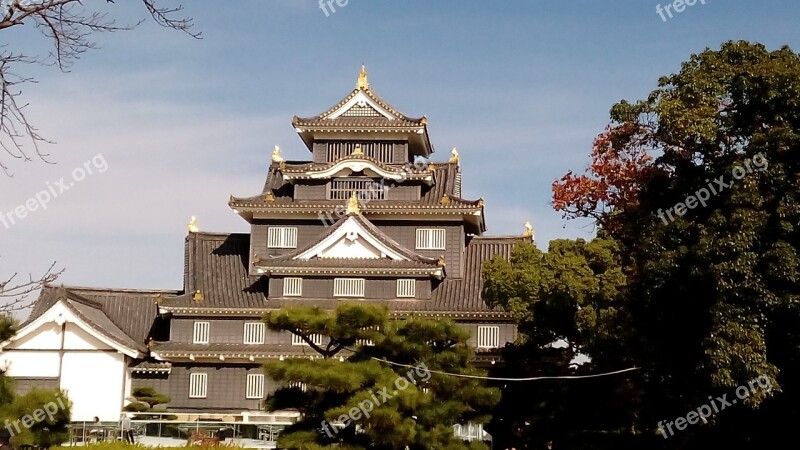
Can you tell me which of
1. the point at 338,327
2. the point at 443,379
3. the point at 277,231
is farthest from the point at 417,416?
the point at 277,231

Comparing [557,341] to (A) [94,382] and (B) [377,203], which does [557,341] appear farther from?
(A) [94,382]

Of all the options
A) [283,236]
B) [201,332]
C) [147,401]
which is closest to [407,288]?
[283,236]

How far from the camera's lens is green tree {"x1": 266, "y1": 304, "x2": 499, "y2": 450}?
2139 centimetres

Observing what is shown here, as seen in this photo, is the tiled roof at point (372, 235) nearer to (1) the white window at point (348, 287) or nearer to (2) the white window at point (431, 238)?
(1) the white window at point (348, 287)

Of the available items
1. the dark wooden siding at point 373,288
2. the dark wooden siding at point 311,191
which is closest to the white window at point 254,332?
the dark wooden siding at point 373,288

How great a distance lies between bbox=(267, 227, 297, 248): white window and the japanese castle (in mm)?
50

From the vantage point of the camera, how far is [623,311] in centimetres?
2127

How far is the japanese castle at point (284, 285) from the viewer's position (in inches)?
1288

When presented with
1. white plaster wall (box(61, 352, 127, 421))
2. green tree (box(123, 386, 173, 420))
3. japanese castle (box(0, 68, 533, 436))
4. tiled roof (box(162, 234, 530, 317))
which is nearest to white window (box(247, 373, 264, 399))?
japanese castle (box(0, 68, 533, 436))

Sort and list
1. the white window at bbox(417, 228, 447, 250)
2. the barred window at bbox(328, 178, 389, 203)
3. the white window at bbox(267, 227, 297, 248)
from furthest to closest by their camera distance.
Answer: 1. the barred window at bbox(328, 178, 389, 203)
2. the white window at bbox(267, 227, 297, 248)
3. the white window at bbox(417, 228, 447, 250)

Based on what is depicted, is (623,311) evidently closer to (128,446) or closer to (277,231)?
(128,446)

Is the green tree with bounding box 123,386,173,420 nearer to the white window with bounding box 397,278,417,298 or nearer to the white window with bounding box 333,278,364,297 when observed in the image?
the white window with bounding box 333,278,364,297

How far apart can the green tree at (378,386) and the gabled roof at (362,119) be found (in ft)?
44.4

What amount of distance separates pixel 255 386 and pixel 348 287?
4.44 metres
